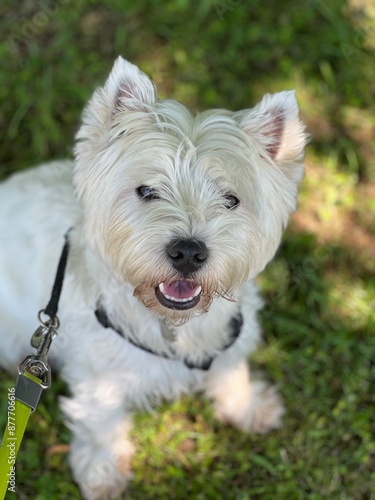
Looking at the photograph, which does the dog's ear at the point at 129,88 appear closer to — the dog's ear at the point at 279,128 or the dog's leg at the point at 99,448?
the dog's ear at the point at 279,128

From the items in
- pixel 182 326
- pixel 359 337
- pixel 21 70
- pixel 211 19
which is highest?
pixel 211 19

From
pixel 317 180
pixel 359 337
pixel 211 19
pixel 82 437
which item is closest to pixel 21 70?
pixel 211 19

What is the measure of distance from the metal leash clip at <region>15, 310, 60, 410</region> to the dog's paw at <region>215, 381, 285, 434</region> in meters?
1.63

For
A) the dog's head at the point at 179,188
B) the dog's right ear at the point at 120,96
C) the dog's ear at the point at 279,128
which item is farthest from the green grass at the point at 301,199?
the dog's right ear at the point at 120,96

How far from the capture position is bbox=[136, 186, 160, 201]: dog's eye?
2.72 m

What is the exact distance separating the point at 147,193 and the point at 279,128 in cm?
68

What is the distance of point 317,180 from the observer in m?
5.13

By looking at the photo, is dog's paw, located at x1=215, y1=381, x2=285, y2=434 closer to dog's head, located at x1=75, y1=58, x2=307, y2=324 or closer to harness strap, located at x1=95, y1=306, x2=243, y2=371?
harness strap, located at x1=95, y1=306, x2=243, y2=371

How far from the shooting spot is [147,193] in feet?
8.95

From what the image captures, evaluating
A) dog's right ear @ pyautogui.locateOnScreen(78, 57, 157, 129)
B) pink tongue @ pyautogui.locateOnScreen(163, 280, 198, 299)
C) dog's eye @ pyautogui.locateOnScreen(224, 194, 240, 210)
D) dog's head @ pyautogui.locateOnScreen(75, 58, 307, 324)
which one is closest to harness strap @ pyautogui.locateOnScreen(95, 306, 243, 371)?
dog's head @ pyautogui.locateOnScreen(75, 58, 307, 324)

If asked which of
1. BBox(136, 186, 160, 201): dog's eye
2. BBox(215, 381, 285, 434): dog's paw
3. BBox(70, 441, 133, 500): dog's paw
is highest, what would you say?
BBox(136, 186, 160, 201): dog's eye

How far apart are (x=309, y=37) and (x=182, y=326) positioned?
11.4 ft

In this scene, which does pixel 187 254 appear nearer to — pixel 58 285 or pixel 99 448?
pixel 58 285

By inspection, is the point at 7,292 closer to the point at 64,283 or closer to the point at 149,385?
the point at 64,283
